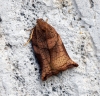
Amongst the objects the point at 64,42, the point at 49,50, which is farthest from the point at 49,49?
the point at 64,42

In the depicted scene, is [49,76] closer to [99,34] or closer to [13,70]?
[13,70]

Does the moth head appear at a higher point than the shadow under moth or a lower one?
higher

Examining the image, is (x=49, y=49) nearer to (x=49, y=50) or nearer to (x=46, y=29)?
(x=49, y=50)

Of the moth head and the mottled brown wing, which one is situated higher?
the moth head
